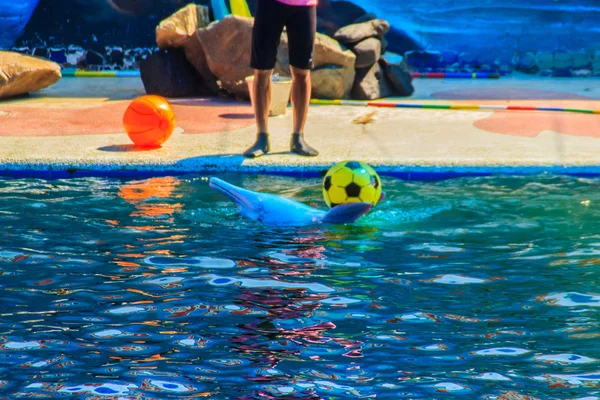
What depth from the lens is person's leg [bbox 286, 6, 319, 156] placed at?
19.3 ft

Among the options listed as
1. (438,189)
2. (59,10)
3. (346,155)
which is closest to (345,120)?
(346,155)

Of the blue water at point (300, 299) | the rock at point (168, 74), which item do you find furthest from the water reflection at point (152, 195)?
the rock at point (168, 74)

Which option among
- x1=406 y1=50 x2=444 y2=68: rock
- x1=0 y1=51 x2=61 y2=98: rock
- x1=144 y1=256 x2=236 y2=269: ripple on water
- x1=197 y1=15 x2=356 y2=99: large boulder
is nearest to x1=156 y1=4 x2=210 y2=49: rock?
x1=197 y1=15 x2=356 y2=99: large boulder

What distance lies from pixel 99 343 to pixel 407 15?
10340 millimetres

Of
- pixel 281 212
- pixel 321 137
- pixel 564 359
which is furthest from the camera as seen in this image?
pixel 321 137

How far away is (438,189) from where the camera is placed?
539 centimetres

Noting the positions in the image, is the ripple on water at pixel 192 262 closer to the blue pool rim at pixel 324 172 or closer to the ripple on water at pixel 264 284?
the ripple on water at pixel 264 284

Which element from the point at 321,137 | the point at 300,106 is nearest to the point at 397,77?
the point at 321,137

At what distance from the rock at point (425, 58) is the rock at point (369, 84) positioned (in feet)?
9.83

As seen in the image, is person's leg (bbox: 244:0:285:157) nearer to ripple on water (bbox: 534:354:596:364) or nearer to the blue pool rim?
the blue pool rim

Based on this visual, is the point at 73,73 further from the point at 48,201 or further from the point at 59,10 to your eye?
the point at 48,201

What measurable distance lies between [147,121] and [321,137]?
142cm

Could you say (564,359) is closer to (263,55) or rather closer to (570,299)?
(570,299)

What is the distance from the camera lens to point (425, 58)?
1264 centimetres
